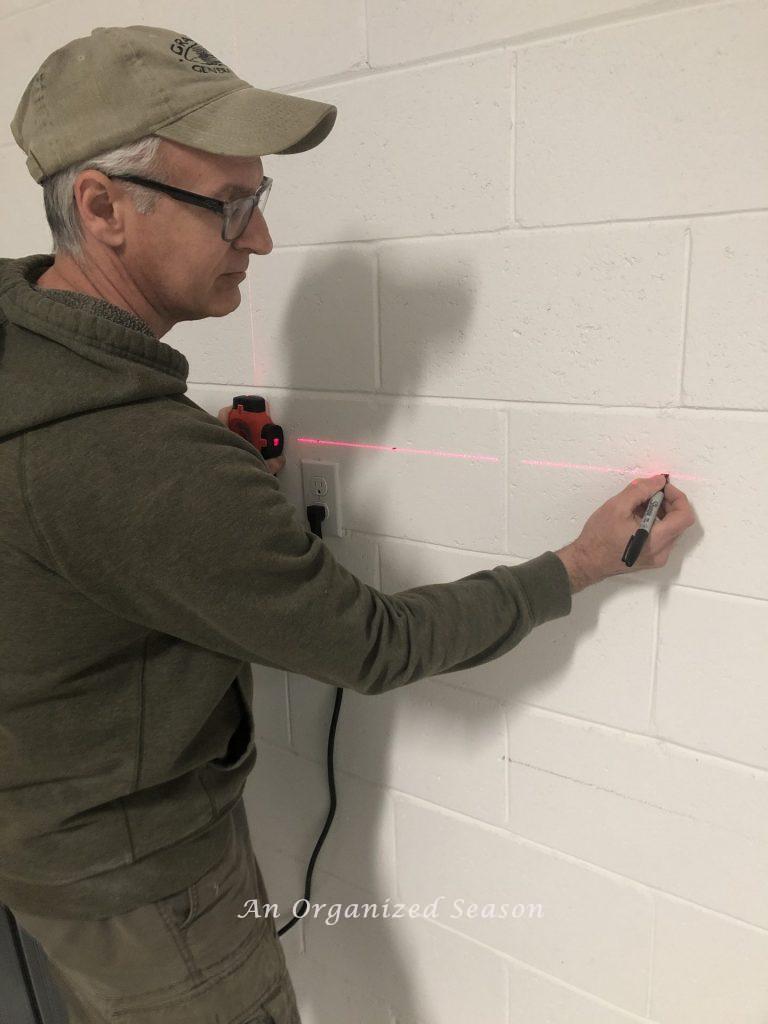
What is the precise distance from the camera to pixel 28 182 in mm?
1630

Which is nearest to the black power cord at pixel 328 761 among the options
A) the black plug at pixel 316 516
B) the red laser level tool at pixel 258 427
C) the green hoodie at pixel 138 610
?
the black plug at pixel 316 516

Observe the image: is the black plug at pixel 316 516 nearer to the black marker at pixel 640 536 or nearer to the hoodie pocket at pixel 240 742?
the hoodie pocket at pixel 240 742

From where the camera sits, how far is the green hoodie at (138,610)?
0.79 m

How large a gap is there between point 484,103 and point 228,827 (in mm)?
1030

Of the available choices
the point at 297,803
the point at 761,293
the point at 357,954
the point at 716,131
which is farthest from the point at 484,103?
the point at 357,954

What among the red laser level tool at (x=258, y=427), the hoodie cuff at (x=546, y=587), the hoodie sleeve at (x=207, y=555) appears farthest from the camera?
the red laser level tool at (x=258, y=427)

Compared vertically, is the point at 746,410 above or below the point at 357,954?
above

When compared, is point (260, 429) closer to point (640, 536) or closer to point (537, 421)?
point (537, 421)

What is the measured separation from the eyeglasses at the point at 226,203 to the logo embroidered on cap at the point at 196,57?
0.41ft

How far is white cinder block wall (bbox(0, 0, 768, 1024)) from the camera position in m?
0.94

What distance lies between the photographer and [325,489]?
4.33ft

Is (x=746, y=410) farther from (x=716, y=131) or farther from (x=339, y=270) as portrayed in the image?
(x=339, y=270)

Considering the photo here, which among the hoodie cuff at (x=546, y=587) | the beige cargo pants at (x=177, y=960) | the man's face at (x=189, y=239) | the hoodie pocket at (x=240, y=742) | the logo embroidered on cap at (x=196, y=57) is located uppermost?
the logo embroidered on cap at (x=196, y=57)

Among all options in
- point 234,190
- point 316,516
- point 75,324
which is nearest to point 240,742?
point 316,516
